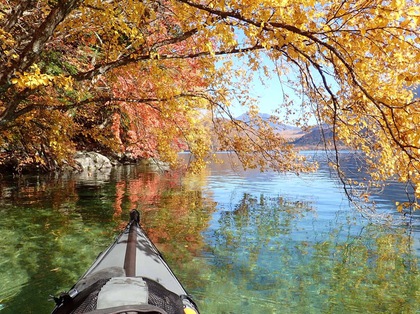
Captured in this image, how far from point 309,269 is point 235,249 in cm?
189

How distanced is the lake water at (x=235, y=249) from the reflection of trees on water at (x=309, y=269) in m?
0.02

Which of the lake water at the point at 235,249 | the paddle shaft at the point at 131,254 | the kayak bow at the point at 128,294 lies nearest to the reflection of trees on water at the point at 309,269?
the lake water at the point at 235,249

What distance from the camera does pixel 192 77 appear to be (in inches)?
534

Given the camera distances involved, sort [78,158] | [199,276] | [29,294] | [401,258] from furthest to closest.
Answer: [78,158] < [401,258] < [199,276] < [29,294]

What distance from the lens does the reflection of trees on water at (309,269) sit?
561 centimetres

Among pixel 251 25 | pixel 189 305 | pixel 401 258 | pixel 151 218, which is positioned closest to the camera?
pixel 189 305

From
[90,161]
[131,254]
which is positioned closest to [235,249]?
[131,254]

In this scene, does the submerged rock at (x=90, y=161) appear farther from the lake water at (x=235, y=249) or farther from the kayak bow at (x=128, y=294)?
the kayak bow at (x=128, y=294)

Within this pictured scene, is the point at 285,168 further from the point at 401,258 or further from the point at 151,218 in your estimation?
the point at 151,218

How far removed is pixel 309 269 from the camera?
7.09 metres

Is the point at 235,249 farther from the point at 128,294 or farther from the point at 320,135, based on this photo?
the point at 128,294

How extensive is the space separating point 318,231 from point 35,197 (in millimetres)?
11597

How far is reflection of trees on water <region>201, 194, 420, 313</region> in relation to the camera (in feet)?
18.4

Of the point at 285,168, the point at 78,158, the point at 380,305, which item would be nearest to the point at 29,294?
the point at 380,305
